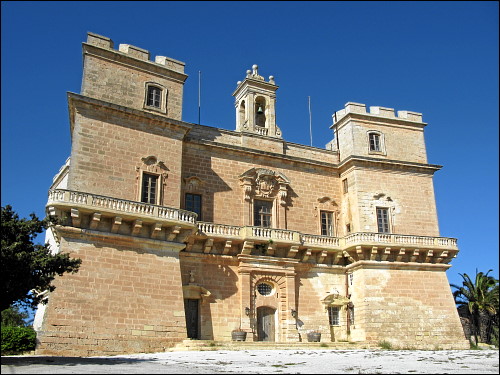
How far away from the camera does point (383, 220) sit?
26547 millimetres

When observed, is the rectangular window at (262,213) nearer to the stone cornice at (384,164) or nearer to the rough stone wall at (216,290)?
the rough stone wall at (216,290)

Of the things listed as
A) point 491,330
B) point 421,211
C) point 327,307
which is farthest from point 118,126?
point 491,330

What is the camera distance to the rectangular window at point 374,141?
1101 inches

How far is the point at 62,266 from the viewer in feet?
47.9

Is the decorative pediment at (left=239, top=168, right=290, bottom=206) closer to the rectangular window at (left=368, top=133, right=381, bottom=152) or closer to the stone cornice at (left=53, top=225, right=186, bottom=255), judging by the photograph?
the stone cornice at (left=53, top=225, right=186, bottom=255)

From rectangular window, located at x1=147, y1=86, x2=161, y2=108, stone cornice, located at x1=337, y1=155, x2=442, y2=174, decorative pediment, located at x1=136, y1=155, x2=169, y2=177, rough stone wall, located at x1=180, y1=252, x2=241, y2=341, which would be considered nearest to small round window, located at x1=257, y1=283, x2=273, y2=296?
rough stone wall, located at x1=180, y1=252, x2=241, y2=341

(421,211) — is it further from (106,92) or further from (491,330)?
(106,92)

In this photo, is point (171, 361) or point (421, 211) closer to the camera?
point (171, 361)

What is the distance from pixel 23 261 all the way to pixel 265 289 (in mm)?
12711

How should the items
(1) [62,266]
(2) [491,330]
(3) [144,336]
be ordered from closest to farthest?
1. (1) [62,266]
2. (3) [144,336]
3. (2) [491,330]

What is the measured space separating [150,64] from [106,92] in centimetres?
256

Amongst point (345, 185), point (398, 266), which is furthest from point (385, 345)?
point (345, 185)

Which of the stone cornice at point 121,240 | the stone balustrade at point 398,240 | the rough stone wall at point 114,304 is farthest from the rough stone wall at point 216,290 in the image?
the stone balustrade at point 398,240

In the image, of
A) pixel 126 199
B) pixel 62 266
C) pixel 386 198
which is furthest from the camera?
pixel 386 198
